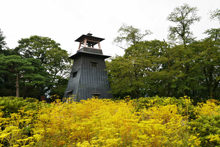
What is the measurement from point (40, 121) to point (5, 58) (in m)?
18.4

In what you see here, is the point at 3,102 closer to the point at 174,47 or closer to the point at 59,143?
the point at 59,143

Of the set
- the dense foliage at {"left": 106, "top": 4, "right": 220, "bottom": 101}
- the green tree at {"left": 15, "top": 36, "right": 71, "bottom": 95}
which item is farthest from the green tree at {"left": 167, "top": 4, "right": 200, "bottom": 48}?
the green tree at {"left": 15, "top": 36, "right": 71, "bottom": 95}

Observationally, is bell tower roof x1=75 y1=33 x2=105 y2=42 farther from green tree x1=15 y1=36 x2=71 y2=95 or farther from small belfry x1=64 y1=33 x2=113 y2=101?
green tree x1=15 y1=36 x2=71 y2=95

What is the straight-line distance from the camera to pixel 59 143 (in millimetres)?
3697

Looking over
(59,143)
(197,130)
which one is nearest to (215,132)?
(197,130)

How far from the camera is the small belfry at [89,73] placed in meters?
16.4

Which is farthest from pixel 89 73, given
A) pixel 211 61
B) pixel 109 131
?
pixel 109 131

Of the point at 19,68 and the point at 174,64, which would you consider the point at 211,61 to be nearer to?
the point at 174,64

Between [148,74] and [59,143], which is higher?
[148,74]

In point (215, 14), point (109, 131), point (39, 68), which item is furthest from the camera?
point (39, 68)

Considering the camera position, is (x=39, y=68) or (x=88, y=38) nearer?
(x=88, y=38)

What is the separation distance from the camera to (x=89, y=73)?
17359 millimetres

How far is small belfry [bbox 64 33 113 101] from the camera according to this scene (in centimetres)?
1644

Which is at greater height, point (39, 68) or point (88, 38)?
point (88, 38)
